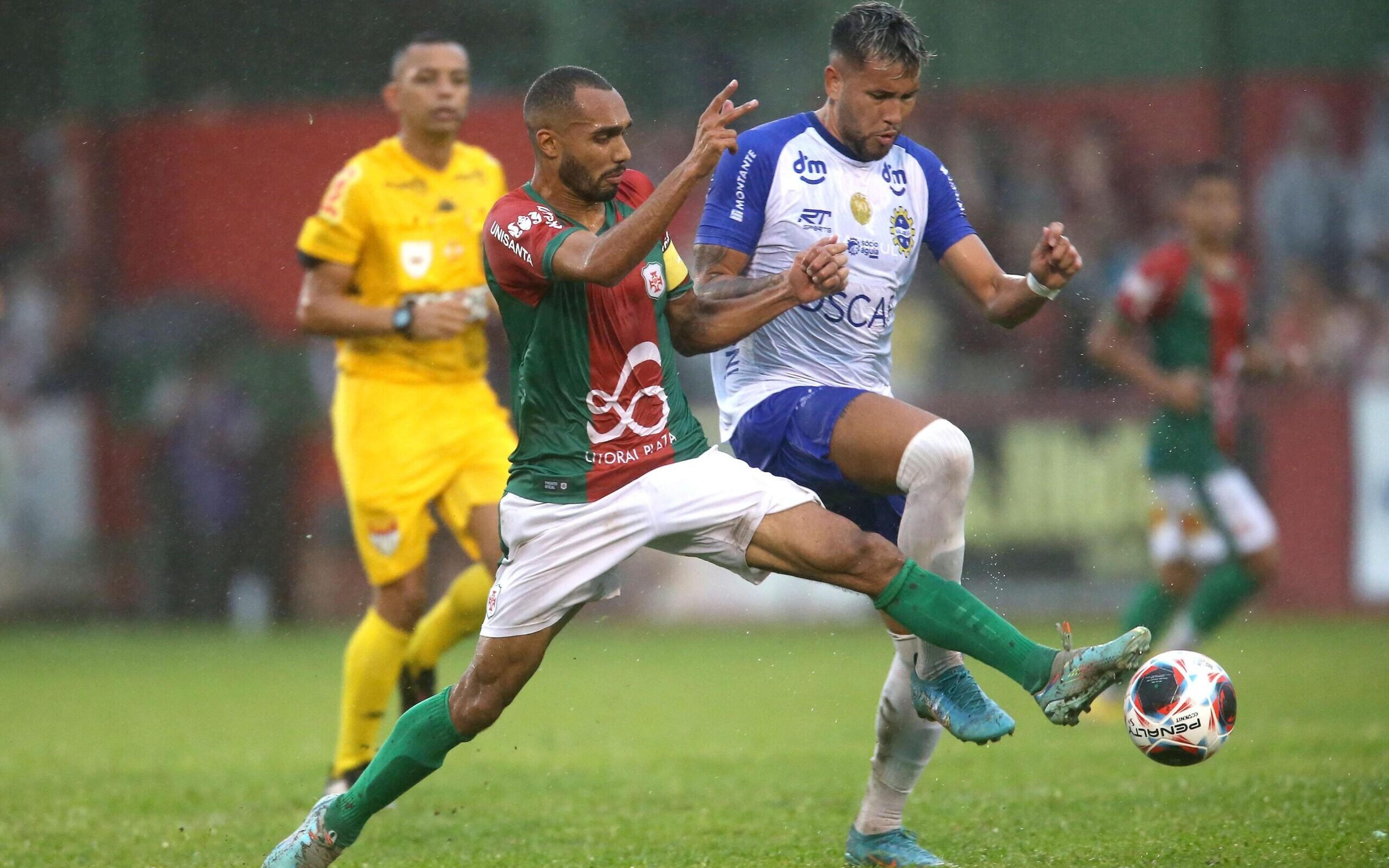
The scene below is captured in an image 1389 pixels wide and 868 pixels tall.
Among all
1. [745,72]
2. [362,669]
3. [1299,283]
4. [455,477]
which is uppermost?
[745,72]

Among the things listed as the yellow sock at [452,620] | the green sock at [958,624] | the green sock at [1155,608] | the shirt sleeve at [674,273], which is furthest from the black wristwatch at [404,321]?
the green sock at [1155,608]

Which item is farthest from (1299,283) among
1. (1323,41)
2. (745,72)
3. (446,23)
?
(446,23)

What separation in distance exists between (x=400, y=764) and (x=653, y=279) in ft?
5.41

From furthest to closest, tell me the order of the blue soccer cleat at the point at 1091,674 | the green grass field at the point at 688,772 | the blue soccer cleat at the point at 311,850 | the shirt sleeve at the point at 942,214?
1. the green grass field at the point at 688,772
2. the shirt sleeve at the point at 942,214
3. the blue soccer cleat at the point at 311,850
4. the blue soccer cleat at the point at 1091,674

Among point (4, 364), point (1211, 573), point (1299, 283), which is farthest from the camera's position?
point (4, 364)

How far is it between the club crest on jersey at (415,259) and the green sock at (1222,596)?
4861 mm

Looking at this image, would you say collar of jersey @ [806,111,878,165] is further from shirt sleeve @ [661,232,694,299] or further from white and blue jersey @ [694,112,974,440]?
shirt sleeve @ [661,232,694,299]

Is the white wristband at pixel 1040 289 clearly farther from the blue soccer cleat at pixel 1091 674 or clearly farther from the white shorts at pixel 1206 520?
the white shorts at pixel 1206 520

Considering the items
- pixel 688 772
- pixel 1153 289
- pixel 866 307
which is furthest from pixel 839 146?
pixel 1153 289

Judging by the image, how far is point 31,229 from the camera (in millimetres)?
16562

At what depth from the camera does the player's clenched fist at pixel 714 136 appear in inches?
180

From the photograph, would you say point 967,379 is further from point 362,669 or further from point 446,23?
point 362,669

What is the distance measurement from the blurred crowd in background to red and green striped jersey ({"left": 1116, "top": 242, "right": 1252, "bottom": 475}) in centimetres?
435

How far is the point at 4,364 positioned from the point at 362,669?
10.3 meters
